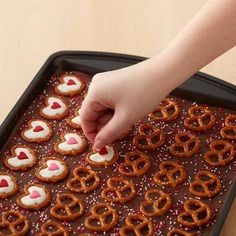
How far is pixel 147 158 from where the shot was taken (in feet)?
3.98

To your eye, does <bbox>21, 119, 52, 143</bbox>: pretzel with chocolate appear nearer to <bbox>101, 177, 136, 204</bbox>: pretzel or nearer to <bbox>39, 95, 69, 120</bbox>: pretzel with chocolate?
<bbox>39, 95, 69, 120</bbox>: pretzel with chocolate

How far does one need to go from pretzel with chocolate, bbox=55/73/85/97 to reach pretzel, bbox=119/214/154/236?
36 centimetres

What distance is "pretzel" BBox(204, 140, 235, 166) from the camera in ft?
3.91

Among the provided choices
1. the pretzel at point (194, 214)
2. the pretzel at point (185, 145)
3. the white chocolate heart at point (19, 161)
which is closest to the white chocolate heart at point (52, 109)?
the white chocolate heart at point (19, 161)

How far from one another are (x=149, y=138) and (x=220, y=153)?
5.7 inches

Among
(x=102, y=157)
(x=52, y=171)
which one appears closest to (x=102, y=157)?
(x=102, y=157)

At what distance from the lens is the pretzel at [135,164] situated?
3.89 ft

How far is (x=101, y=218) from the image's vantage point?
3.63 ft

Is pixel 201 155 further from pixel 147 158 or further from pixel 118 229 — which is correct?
pixel 118 229

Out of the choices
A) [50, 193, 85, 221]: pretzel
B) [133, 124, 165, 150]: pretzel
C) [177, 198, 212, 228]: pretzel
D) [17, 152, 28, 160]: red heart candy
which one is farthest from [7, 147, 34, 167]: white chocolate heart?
[177, 198, 212, 228]: pretzel

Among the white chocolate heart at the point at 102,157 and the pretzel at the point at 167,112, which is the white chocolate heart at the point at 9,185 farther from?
the pretzel at the point at 167,112

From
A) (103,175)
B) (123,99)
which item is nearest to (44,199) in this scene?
(103,175)

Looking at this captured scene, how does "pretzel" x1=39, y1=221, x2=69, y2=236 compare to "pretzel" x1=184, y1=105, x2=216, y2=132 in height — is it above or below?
below

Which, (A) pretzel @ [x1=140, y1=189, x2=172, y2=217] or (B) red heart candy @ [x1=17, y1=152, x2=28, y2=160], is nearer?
(A) pretzel @ [x1=140, y1=189, x2=172, y2=217]
